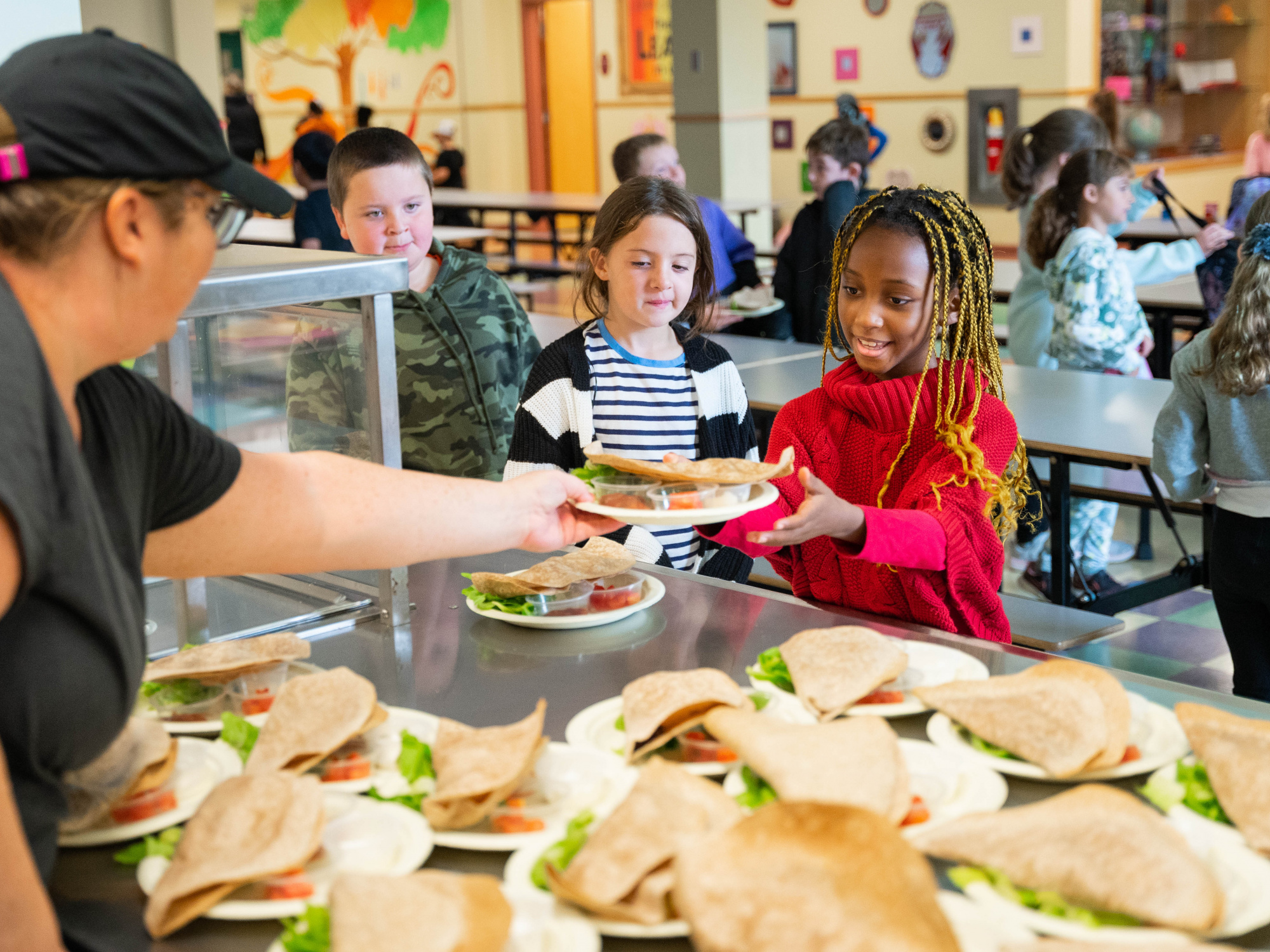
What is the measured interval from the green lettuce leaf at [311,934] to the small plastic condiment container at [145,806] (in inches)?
10.4

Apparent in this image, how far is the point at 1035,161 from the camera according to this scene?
5461 millimetres

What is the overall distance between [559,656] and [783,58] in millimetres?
12000

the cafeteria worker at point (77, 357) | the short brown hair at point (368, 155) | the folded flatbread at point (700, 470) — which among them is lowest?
the folded flatbread at point (700, 470)

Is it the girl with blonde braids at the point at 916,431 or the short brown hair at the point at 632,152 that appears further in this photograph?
the short brown hair at the point at 632,152

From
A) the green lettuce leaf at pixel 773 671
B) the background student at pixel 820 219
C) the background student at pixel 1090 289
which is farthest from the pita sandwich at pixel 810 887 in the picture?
the background student at pixel 820 219

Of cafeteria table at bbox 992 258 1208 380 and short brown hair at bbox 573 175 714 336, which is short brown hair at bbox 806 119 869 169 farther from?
short brown hair at bbox 573 175 714 336

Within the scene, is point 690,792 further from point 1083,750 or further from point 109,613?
point 109,613

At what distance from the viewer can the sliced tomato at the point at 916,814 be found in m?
1.13

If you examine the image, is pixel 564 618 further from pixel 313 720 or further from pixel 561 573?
pixel 313 720

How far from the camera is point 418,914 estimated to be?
0.97 metres

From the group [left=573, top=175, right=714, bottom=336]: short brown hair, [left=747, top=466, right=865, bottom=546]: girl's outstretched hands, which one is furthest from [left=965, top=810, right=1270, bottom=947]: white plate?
[left=573, top=175, right=714, bottom=336]: short brown hair

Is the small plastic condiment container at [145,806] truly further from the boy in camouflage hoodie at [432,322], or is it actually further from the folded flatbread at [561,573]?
the boy in camouflage hoodie at [432,322]

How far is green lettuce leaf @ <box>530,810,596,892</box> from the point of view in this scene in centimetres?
105

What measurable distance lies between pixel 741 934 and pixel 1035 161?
16.9ft
